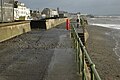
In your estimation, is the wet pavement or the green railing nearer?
the green railing

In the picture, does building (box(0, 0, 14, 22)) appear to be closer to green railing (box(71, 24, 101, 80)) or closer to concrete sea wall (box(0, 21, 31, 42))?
concrete sea wall (box(0, 21, 31, 42))

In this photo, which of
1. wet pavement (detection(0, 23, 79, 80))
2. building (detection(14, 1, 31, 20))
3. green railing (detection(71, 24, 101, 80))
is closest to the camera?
green railing (detection(71, 24, 101, 80))

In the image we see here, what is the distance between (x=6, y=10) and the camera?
17.0 meters

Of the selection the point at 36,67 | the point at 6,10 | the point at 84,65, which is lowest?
the point at 36,67

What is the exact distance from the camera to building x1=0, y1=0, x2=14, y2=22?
52.0 ft

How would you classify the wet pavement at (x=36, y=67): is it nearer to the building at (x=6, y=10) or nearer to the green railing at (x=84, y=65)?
the green railing at (x=84, y=65)

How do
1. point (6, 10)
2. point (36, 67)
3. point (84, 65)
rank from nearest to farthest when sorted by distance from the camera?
point (84, 65)
point (36, 67)
point (6, 10)

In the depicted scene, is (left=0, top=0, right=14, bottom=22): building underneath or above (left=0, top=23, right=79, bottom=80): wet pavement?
above

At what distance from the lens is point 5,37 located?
615 inches

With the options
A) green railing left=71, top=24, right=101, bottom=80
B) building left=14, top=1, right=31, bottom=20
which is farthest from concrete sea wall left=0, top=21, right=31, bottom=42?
building left=14, top=1, right=31, bottom=20

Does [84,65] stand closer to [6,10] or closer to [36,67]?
[36,67]

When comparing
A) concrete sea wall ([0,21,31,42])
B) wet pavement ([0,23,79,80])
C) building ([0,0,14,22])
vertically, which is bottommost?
wet pavement ([0,23,79,80])

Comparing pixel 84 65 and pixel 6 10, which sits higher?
A: pixel 6 10

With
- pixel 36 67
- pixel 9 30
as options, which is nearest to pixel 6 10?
pixel 9 30
